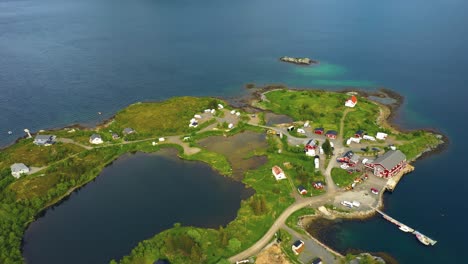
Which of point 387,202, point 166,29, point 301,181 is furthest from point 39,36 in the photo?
point 387,202

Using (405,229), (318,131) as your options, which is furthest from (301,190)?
(318,131)

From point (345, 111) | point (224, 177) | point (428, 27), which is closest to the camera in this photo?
point (224, 177)

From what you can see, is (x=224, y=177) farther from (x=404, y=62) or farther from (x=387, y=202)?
(x=404, y=62)

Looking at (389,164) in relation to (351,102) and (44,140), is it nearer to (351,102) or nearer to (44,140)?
(351,102)

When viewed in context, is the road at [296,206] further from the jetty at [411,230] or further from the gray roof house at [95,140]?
the gray roof house at [95,140]

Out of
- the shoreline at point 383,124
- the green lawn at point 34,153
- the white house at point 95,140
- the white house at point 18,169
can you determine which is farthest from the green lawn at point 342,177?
the white house at point 18,169

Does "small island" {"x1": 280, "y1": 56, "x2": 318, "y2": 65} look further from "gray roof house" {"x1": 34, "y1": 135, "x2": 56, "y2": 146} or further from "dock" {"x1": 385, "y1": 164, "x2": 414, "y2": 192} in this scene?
"gray roof house" {"x1": 34, "y1": 135, "x2": 56, "y2": 146}
